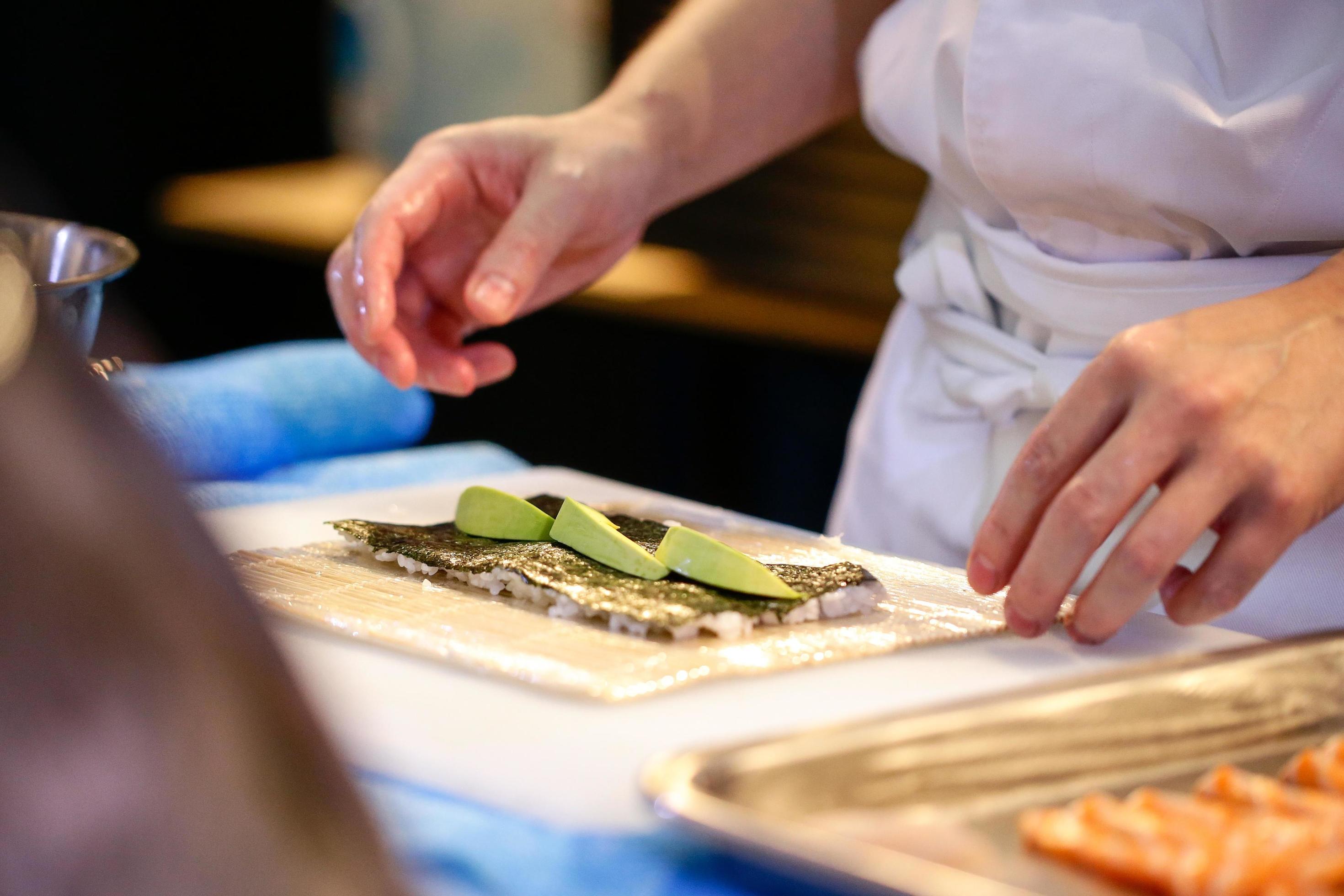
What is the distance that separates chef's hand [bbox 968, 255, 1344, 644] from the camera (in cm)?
91

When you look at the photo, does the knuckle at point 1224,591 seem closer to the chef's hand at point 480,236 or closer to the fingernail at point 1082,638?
the fingernail at point 1082,638

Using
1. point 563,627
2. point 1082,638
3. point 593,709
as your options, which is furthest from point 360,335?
point 1082,638

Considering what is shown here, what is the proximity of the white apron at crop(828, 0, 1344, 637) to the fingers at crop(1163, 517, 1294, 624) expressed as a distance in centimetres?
28

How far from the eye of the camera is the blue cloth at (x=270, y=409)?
1.56 m

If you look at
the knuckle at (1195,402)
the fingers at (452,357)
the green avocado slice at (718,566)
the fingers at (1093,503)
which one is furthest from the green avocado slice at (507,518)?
the knuckle at (1195,402)

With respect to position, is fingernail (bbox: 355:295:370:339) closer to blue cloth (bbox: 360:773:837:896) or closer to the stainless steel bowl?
the stainless steel bowl

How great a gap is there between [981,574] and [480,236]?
2.84 ft

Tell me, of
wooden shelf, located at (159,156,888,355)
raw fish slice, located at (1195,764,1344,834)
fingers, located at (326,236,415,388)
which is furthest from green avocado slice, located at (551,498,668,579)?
wooden shelf, located at (159,156,888,355)

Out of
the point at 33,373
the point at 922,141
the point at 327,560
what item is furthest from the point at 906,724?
the point at 922,141

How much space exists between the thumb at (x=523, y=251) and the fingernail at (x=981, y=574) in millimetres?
632

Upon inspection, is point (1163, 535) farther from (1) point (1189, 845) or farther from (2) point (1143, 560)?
(1) point (1189, 845)

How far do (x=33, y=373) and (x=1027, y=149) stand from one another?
1.11m

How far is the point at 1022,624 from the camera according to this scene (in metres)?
1.02

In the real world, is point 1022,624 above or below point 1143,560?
below
